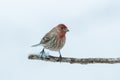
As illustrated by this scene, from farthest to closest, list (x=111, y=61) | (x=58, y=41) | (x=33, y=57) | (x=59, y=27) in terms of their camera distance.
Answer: (x=58, y=41), (x=59, y=27), (x=33, y=57), (x=111, y=61)

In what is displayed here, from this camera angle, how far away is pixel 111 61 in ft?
8.46

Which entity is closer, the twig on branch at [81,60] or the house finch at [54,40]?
the twig on branch at [81,60]

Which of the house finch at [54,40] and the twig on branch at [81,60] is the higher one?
the house finch at [54,40]

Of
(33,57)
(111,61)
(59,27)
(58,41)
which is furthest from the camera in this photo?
(58,41)

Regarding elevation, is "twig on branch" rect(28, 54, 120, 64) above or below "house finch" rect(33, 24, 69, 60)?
below

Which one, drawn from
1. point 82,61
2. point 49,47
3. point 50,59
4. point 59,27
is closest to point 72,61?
point 82,61

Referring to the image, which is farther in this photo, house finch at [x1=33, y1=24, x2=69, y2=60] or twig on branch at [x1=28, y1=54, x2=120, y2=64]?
house finch at [x1=33, y1=24, x2=69, y2=60]

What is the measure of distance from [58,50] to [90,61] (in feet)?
2.53

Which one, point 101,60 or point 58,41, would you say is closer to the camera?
point 101,60

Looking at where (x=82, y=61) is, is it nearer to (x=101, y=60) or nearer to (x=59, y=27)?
(x=101, y=60)

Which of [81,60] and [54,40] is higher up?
[54,40]

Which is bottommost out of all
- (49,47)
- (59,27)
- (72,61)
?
(72,61)

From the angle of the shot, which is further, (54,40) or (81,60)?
(54,40)

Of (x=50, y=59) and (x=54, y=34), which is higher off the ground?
(x=54, y=34)
